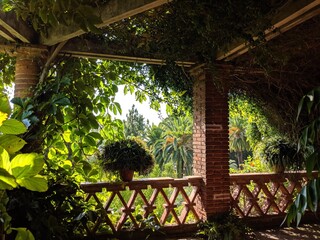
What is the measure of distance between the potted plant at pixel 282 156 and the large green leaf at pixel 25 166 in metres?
4.55

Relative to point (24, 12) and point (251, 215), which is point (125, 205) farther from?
point (24, 12)

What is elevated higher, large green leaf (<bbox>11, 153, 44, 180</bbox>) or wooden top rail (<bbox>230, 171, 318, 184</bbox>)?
large green leaf (<bbox>11, 153, 44, 180</bbox>)

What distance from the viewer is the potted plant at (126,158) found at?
3.60 meters

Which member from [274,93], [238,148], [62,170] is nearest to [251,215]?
[274,93]

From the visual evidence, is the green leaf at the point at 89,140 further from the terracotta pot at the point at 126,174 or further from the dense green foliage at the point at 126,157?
the terracotta pot at the point at 126,174

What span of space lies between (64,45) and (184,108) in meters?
2.30

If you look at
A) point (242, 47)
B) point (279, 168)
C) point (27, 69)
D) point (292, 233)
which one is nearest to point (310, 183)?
point (242, 47)

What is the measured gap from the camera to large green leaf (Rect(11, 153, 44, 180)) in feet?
2.14

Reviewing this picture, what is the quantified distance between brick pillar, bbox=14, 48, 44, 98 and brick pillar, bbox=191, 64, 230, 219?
215cm

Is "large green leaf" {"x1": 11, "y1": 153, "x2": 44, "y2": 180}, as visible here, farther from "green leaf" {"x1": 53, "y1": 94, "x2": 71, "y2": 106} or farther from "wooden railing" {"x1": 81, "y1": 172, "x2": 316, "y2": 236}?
"wooden railing" {"x1": 81, "y1": 172, "x2": 316, "y2": 236}

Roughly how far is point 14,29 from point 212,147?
281 cm

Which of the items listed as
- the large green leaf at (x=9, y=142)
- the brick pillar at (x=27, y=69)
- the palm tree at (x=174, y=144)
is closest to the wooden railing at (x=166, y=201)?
the brick pillar at (x=27, y=69)

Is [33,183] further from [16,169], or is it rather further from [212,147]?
[212,147]

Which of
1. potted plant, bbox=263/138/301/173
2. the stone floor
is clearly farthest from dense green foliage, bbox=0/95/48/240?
potted plant, bbox=263/138/301/173
